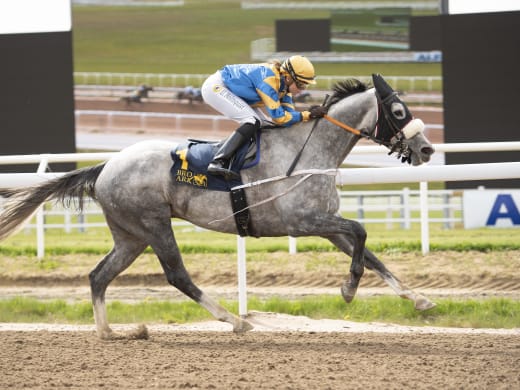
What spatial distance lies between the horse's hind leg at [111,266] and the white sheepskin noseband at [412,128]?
74.1 inches

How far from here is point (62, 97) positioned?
11.4m

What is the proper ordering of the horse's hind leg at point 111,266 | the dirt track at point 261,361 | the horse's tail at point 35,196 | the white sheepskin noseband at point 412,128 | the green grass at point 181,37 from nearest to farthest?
1. the dirt track at point 261,361
2. the white sheepskin noseband at point 412,128
3. the horse's hind leg at point 111,266
4. the horse's tail at point 35,196
5. the green grass at point 181,37

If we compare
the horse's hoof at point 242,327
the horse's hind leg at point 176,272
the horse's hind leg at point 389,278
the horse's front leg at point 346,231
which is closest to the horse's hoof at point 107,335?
the horse's hind leg at point 176,272

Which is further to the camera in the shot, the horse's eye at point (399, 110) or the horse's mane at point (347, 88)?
the horse's mane at point (347, 88)

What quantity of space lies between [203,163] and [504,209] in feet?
20.5

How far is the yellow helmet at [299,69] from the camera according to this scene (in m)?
5.79

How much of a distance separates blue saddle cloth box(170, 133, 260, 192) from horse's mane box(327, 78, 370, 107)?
0.59m

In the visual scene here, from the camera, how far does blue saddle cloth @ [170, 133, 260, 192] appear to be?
5832mm

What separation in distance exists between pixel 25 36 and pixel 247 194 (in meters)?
6.56

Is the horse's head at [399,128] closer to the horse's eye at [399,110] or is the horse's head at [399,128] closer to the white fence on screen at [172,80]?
the horse's eye at [399,110]

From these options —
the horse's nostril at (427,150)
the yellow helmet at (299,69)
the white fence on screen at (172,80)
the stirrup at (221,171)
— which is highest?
the white fence on screen at (172,80)

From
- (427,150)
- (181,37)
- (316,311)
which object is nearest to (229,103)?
(427,150)

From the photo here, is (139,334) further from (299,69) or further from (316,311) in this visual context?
(299,69)

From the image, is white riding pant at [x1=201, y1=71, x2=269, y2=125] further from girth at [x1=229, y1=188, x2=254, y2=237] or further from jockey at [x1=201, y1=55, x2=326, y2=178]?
girth at [x1=229, y1=188, x2=254, y2=237]
